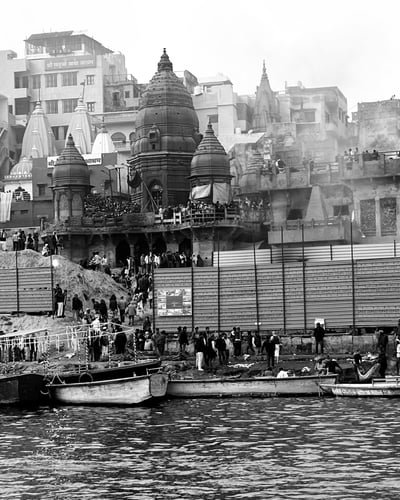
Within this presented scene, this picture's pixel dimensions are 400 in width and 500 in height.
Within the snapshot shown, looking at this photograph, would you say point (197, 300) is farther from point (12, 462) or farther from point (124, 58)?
point (124, 58)

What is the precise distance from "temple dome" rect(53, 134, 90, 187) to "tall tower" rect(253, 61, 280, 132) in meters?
34.0

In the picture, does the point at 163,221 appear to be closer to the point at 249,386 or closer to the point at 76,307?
the point at 76,307

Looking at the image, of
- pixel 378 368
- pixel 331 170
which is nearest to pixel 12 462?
A: pixel 378 368

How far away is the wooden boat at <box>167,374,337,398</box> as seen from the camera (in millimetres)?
31891

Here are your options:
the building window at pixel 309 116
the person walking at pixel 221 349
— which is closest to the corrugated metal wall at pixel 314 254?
the person walking at pixel 221 349

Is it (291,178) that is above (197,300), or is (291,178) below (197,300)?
above

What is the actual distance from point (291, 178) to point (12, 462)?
1426 inches

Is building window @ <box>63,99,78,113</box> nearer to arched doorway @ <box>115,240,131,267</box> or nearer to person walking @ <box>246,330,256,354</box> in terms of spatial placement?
arched doorway @ <box>115,240,131,267</box>

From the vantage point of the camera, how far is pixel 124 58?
114812 millimetres

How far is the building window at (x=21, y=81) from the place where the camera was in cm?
10675

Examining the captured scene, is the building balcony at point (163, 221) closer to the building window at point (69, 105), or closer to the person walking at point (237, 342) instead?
the person walking at point (237, 342)

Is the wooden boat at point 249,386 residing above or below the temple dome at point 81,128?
below

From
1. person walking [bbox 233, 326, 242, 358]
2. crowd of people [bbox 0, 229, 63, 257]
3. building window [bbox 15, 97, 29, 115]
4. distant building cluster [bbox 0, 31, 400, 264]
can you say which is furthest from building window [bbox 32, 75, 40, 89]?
person walking [bbox 233, 326, 242, 358]

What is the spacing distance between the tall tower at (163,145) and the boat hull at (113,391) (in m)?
32.8
